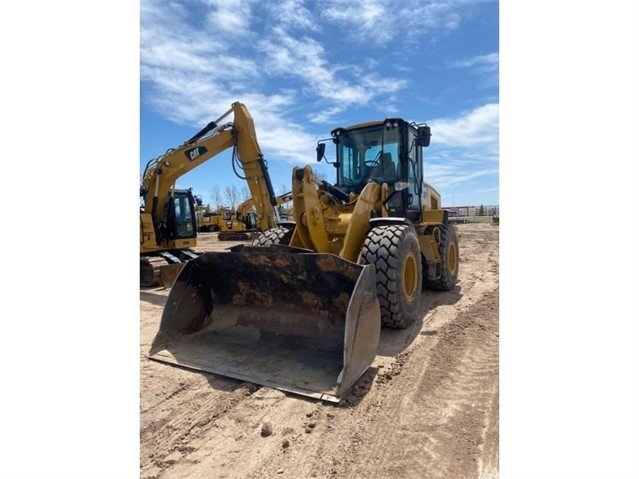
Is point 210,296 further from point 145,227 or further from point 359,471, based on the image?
point 145,227

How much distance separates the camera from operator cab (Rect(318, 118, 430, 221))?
5.68 metres

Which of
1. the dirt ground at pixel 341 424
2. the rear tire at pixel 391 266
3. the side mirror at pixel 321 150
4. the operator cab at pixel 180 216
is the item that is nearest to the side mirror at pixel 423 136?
the side mirror at pixel 321 150

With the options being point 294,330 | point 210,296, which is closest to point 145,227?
point 210,296

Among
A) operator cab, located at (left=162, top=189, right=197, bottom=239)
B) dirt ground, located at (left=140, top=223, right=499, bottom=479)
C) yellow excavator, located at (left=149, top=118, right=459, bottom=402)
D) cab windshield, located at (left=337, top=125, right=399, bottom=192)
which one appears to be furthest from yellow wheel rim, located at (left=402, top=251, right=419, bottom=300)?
operator cab, located at (left=162, top=189, right=197, bottom=239)

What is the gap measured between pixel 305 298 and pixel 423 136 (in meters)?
3.17

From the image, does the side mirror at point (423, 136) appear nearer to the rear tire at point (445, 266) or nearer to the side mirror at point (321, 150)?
the side mirror at point (321, 150)

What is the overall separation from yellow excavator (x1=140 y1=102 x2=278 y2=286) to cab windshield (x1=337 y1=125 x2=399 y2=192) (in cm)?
237

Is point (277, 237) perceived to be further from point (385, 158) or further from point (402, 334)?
point (402, 334)

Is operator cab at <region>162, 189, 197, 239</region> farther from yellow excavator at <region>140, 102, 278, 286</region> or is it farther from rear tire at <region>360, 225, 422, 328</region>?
rear tire at <region>360, 225, 422, 328</region>

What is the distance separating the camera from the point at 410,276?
15.7 ft

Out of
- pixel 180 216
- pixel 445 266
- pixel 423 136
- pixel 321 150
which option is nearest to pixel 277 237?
pixel 321 150

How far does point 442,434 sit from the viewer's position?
2.49 m

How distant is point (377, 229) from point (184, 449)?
284cm

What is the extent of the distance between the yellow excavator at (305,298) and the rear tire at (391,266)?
0.03 feet
